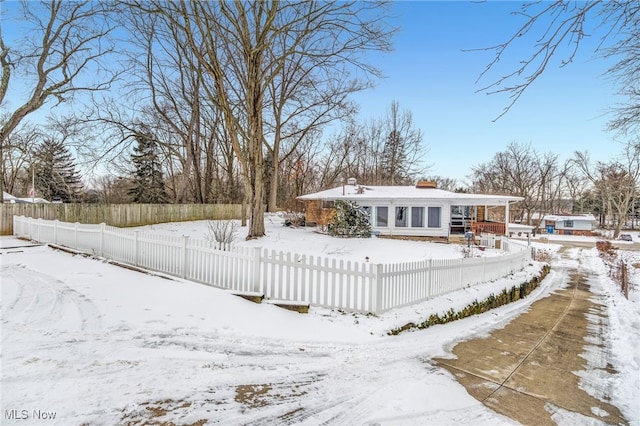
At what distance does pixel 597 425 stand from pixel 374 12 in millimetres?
11855

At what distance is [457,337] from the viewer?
5273 millimetres

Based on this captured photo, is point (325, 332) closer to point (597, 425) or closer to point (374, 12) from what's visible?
point (597, 425)

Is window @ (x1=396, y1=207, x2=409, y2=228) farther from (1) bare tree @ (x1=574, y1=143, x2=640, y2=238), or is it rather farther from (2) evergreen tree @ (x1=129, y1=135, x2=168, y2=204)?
(1) bare tree @ (x1=574, y1=143, x2=640, y2=238)

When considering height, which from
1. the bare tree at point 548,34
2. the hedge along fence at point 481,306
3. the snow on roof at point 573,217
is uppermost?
the bare tree at point 548,34

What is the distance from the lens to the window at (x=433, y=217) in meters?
19.1

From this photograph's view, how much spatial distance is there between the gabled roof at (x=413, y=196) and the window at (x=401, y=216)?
0.80m

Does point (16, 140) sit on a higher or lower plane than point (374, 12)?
lower

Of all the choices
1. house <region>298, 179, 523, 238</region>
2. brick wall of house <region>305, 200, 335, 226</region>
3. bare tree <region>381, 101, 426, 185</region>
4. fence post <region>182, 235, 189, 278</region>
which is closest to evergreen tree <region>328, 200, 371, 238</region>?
house <region>298, 179, 523, 238</region>

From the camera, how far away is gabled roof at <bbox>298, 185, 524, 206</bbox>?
59.8ft

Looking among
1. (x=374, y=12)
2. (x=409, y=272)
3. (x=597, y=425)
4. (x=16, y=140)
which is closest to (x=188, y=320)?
(x=409, y=272)

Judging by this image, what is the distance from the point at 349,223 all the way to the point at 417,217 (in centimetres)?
523

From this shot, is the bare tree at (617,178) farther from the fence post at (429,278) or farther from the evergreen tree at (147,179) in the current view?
the evergreen tree at (147,179)

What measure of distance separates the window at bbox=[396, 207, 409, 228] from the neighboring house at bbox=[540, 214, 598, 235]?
37.8 metres

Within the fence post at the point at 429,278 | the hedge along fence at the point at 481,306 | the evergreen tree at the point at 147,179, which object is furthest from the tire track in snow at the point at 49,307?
the evergreen tree at the point at 147,179
